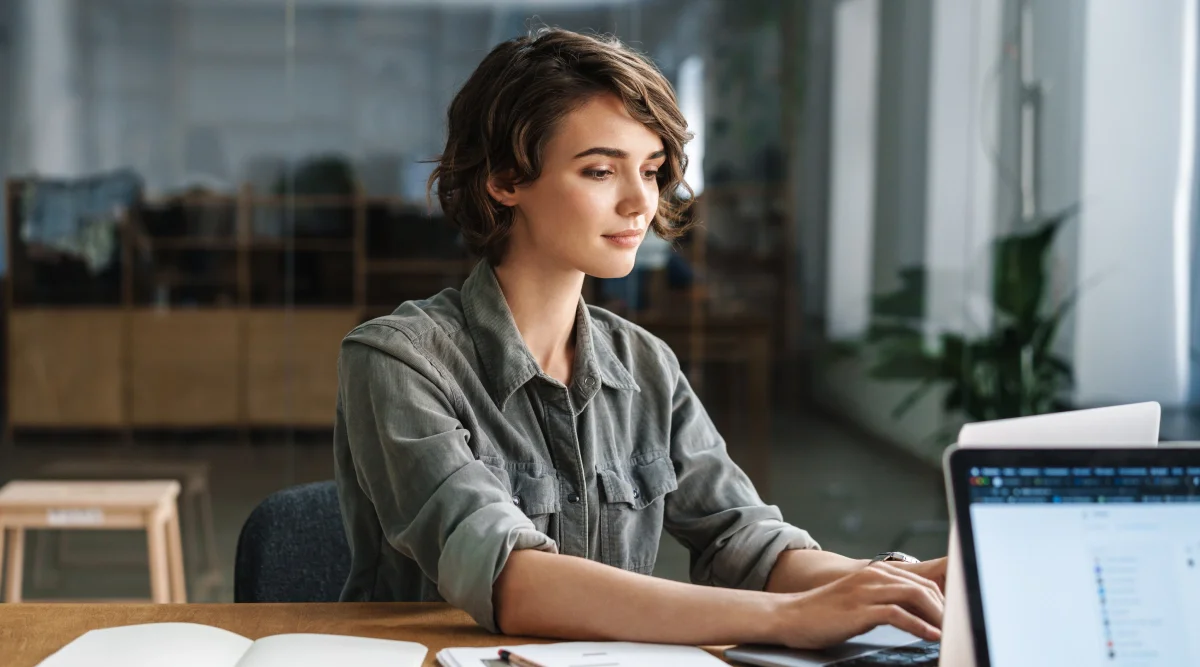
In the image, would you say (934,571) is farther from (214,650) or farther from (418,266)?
(418,266)

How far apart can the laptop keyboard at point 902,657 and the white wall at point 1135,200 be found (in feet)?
9.99

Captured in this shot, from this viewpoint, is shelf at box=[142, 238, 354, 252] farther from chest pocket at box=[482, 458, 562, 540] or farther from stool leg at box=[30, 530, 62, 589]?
chest pocket at box=[482, 458, 562, 540]

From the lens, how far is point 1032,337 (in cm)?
397

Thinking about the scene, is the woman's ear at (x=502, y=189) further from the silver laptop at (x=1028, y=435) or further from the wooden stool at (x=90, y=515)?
the wooden stool at (x=90, y=515)

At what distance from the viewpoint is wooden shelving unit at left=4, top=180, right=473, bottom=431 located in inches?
152

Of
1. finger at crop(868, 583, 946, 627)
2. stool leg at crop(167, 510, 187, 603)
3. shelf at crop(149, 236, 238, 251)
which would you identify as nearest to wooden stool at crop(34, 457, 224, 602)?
stool leg at crop(167, 510, 187, 603)

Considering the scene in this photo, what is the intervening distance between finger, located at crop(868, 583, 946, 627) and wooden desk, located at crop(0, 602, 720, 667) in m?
0.18

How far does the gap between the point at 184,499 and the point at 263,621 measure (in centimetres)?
278

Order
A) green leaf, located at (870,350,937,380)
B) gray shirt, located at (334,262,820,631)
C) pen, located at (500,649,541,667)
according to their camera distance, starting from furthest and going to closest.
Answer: green leaf, located at (870,350,937,380)
gray shirt, located at (334,262,820,631)
pen, located at (500,649,541,667)

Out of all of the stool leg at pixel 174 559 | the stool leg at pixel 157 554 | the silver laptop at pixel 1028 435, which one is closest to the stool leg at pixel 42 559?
the stool leg at pixel 174 559

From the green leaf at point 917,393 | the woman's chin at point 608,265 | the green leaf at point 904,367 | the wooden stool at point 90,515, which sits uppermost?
the woman's chin at point 608,265

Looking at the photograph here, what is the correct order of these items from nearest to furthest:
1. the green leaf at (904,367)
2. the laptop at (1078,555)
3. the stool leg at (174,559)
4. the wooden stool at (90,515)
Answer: the laptop at (1078,555), the wooden stool at (90,515), the stool leg at (174,559), the green leaf at (904,367)

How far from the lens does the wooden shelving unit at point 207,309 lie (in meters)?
3.86

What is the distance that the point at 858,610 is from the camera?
118cm
